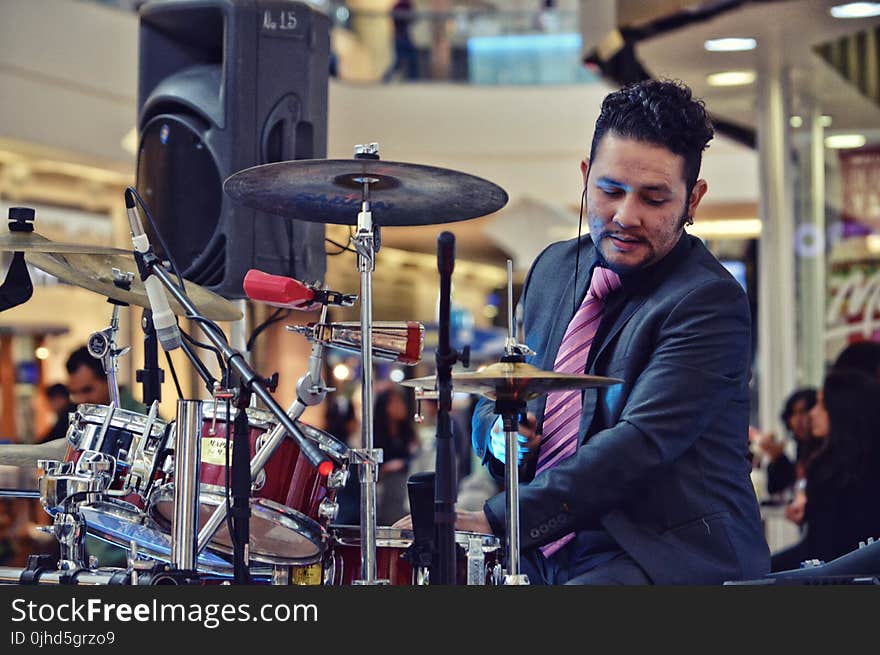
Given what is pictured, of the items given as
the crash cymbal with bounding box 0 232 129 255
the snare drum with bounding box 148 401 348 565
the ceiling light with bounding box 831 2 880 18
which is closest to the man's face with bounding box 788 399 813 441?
the ceiling light with bounding box 831 2 880 18

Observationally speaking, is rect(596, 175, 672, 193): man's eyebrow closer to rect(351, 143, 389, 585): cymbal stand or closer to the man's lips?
the man's lips

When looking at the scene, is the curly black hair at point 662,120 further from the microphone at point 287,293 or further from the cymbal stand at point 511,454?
the microphone at point 287,293

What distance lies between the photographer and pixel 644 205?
2689mm

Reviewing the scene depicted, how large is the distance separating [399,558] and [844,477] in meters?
3.71

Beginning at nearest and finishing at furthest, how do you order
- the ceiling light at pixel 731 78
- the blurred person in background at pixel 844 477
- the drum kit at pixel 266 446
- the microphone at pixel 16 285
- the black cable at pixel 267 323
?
1. the drum kit at pixel 266 446
2. the black cable at pixel 267 323
3. the microphone at pixel 16 285
4. the blurred person in background at pixel 844 477
5. the ceiling light at pixel 731 78

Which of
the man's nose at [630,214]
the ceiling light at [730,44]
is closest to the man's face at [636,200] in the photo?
the man's nose at [630,214]

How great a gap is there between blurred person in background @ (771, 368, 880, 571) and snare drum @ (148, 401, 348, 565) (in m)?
3.40

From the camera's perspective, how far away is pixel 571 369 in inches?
110

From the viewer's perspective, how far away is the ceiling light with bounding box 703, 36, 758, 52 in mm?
7062

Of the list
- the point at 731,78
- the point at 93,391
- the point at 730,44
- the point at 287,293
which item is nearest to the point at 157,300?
the point at 287,293

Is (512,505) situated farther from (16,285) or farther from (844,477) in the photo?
(844,477)

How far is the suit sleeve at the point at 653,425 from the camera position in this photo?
8.44 feet

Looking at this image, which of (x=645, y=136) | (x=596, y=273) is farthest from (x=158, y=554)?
(x=645, y=136)

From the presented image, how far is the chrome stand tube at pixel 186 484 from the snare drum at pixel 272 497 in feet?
0.61
